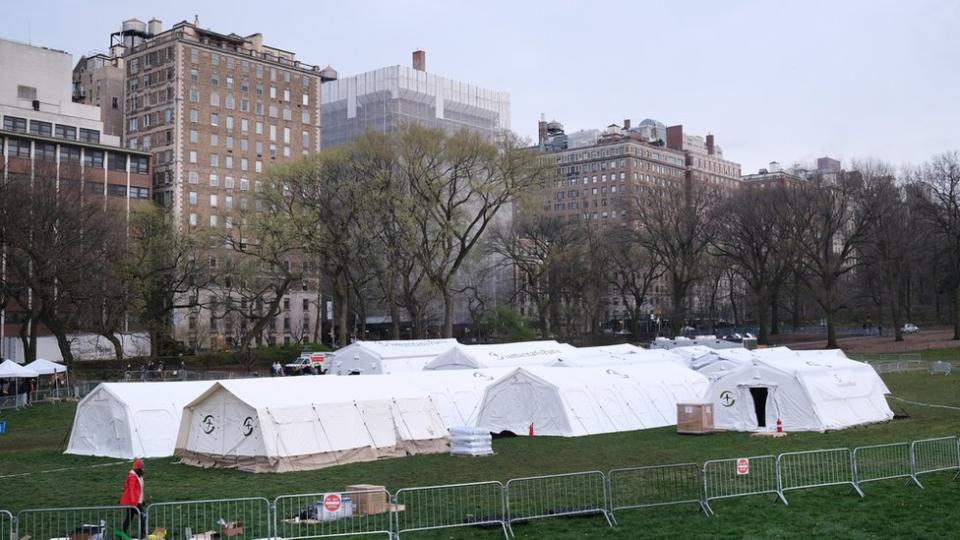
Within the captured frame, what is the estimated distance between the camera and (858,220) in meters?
73.8

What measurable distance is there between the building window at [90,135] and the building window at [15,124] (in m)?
5.07

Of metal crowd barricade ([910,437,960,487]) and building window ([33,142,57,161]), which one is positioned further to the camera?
building window ([33,142,57,161])

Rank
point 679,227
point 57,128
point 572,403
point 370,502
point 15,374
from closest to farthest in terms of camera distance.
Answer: point 370,502, point 572,403, point 15,374, point 679,227, point 57,128

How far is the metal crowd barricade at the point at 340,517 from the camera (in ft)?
49.2

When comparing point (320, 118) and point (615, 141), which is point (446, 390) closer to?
point (320, 118)

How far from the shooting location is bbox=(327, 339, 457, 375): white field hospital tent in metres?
48.3

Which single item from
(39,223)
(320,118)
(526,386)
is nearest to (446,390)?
(526,386)

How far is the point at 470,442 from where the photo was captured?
85.5 ft

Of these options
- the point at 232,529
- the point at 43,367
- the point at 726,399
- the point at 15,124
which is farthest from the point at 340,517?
the point at 15,124

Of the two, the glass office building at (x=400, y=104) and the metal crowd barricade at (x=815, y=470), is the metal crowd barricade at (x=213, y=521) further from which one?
the glass office building at (x=400, y=104)

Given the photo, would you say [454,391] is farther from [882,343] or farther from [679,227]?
[882,343]

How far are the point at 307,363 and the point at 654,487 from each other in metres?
47.1

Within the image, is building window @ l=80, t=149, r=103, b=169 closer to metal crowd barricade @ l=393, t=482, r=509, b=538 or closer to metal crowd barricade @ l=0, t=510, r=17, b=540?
metal crowd barricade @ l=0, t=510, r=17, b=540

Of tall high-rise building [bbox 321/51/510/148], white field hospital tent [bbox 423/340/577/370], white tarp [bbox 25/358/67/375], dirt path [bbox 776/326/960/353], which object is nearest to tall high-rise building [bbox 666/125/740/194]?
tall high-rise building [bbox 321/51/510/148]
